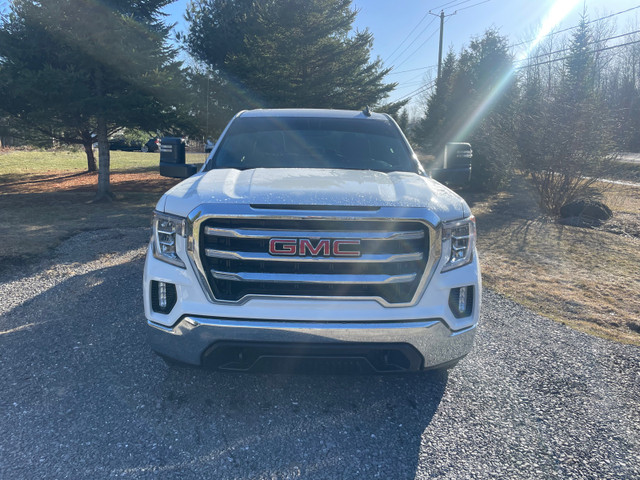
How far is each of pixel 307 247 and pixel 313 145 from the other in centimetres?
185

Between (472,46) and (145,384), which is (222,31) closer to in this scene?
(472,46)

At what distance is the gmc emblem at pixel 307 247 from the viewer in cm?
260

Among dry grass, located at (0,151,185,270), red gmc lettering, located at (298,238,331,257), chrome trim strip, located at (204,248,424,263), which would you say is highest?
red gmc lettering, located at (298,238,331,257)

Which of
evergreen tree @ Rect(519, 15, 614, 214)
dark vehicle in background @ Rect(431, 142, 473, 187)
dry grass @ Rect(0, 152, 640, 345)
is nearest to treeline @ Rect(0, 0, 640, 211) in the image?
evergreen tree @ Rect(519, 15, 614, 214)

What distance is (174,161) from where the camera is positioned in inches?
171

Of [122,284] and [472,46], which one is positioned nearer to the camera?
[122,284]

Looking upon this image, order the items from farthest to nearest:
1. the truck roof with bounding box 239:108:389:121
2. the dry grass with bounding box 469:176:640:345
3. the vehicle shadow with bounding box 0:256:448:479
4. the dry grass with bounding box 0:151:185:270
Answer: the dry grass with bounding box 0:151:185:270, the dry grass with bounding box 469:176:640:345, the truck roof with bounding box 239:108:389:121, the vehicle shadow with bounding box 0:256:448:479

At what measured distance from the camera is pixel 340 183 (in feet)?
9.83

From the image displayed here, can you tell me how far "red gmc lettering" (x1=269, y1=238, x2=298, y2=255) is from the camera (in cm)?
260

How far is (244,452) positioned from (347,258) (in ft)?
3.93

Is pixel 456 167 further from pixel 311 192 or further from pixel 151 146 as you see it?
pixel 151 146

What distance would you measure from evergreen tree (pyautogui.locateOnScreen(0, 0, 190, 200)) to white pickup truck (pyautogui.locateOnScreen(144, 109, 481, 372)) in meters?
9.62

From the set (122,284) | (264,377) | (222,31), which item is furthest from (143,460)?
(222,31)

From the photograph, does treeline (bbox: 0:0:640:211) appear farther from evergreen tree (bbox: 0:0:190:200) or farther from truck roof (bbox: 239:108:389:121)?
truck roof (bbox: 239:108:389:121)
